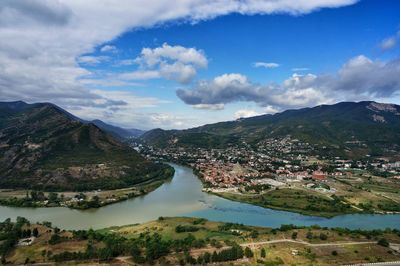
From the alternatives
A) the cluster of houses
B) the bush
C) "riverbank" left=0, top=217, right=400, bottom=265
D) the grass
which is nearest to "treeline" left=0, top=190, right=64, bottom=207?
"riverbank" left=0, top=217, right=400, bottom=265

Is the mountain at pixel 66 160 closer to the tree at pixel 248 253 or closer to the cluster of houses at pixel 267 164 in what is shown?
the cluster of houses at pixel 267 164

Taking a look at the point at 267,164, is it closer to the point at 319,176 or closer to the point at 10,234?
the point at 319,176

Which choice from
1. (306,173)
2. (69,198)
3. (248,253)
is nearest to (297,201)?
(248,253)

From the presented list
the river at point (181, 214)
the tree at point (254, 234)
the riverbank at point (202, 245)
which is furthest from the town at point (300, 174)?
the tree at point (254, 234)

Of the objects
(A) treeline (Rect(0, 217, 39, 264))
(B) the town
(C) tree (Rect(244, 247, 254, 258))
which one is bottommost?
(A) treeline (Rect(0, 217, 39, 264))

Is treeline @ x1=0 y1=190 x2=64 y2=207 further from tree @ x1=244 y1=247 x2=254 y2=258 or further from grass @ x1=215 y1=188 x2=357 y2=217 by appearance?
tree @ x1=244 y1=247 x2=254 y2=258

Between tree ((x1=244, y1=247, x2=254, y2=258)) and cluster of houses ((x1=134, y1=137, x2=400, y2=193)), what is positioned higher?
cluster of houses ((x1=134, y1=137, x2=400, y2=193))
